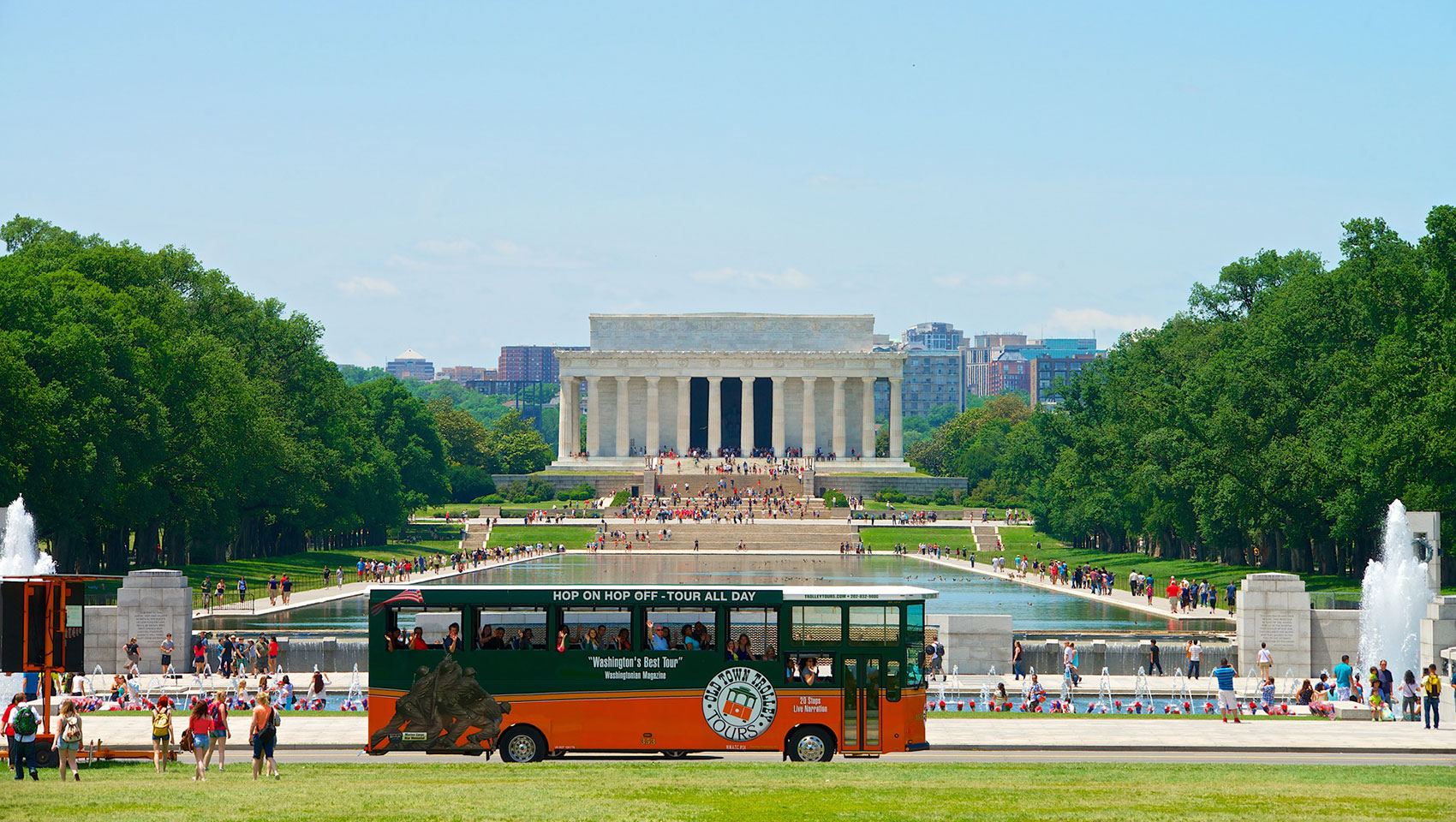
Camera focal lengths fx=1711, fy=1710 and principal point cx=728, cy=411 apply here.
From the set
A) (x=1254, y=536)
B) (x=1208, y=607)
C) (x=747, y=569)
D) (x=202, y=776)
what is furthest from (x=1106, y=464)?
(x=202, y=776)

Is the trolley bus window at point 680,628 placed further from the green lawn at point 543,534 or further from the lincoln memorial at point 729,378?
the lincoln memorial at point 729,378

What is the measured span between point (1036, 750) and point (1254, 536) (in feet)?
164

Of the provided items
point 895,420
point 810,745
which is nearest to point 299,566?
point 810,745

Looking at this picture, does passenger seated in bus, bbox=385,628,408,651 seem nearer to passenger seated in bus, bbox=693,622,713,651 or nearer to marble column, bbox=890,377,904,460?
passenger seated in bus, bbox=693,622,713,651

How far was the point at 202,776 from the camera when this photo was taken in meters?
23.4

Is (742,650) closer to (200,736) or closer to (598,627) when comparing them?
(598,627)

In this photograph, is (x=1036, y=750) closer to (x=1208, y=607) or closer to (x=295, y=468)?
(x=1208, y=607)

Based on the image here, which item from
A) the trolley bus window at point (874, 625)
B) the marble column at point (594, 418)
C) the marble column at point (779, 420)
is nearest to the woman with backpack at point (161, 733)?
the trolley bus window at point (874, 625)

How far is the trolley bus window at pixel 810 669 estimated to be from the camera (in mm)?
25359

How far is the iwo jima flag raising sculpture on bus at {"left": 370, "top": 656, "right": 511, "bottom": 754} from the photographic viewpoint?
25328mm

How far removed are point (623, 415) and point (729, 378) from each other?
10510mm

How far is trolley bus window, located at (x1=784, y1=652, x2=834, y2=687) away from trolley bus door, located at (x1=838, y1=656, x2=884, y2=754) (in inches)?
9.8

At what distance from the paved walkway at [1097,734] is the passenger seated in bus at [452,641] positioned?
4198mm

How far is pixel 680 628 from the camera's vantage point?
2562cm
